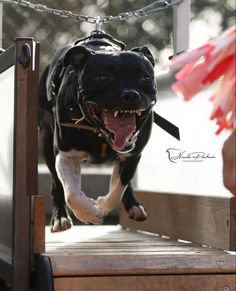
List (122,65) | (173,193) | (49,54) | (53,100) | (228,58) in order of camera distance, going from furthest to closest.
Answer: (49,54)
(173,193)
(53,100)
(122,65)
(228,58)

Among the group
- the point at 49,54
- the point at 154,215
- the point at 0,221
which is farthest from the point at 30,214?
the point at 49,54

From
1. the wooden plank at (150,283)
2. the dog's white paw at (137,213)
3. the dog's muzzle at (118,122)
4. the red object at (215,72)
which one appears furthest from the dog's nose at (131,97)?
the red object at (215,72)

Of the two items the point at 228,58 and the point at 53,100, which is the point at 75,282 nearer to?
the point at 53,100

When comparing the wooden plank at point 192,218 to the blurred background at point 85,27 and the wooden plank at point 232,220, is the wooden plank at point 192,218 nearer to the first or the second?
the wooden plank at point 232,220

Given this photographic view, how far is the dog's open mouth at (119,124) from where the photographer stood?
166 inches

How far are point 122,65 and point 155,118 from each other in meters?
0.81

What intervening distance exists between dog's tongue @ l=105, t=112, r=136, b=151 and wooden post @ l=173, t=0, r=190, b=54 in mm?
1093

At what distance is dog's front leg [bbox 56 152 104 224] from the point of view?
14.6ft

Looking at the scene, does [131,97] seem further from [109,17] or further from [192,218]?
[109,17]

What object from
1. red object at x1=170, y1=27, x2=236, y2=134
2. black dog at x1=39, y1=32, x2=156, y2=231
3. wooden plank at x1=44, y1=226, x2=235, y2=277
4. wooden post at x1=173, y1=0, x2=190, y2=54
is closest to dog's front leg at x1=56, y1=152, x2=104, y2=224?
black dog at x1=39, y1=32, x2=156, y2=231

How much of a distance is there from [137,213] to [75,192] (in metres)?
0.71

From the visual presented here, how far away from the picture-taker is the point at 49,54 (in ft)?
26.8

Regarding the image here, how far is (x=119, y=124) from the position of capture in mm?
4230

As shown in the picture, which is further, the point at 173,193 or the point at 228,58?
the point at 173,193
